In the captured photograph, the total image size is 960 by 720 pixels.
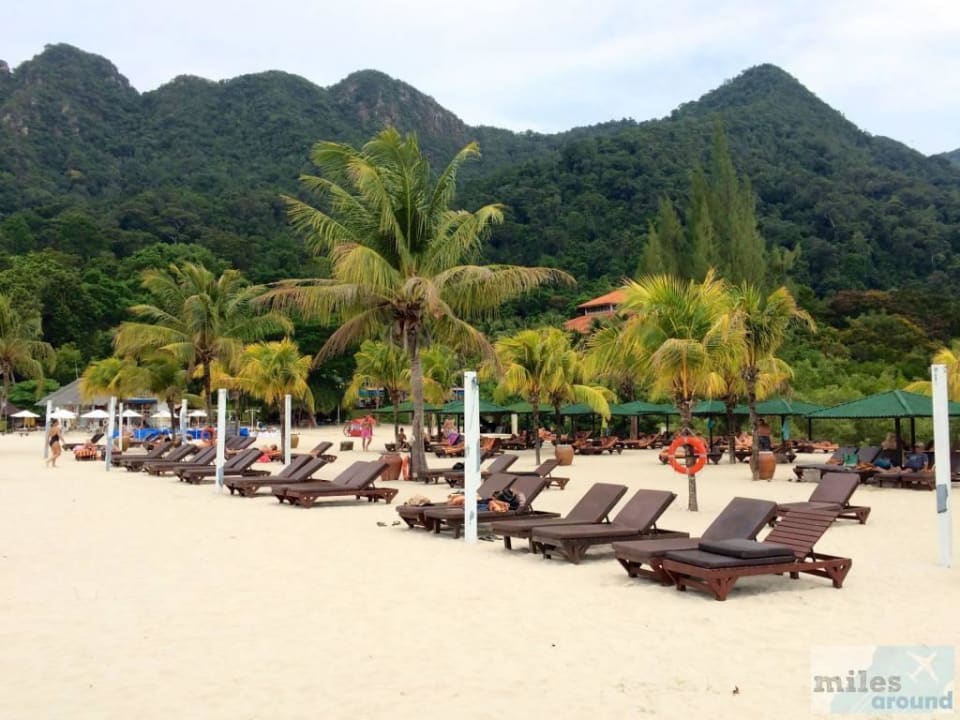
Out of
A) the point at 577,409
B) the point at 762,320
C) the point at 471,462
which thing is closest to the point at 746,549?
the point at 471,462

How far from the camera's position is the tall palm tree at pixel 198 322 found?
91.0 ft

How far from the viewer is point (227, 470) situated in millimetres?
18828

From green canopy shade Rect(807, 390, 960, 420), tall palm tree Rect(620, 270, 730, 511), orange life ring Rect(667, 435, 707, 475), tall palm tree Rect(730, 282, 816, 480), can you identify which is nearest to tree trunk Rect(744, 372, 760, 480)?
tall palm tree Rect(730, 282, 816, 480)

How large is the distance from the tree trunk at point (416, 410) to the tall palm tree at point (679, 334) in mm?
6161

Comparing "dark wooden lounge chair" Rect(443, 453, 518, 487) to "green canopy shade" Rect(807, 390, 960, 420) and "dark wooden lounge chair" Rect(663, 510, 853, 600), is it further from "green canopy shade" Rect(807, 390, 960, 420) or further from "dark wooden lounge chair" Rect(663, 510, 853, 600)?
"dark wooden lounge chair" Rect(663, 510, 853, 600)

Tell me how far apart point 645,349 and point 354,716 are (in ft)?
35.7

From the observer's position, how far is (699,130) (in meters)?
103

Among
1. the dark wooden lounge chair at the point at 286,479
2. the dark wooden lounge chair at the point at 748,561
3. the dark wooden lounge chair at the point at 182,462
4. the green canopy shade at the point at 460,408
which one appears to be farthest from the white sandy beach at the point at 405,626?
the green canopy shade at the point at 460,408

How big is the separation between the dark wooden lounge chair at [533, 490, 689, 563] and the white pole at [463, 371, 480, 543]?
1.02 metres

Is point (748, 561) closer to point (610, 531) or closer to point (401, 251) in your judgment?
point (610, 531)

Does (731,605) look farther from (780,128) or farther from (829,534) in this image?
(780,128)

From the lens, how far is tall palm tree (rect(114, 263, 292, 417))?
27.8m

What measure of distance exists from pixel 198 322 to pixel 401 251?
11.7 meters

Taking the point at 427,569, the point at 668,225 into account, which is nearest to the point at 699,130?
the point at 668,225
